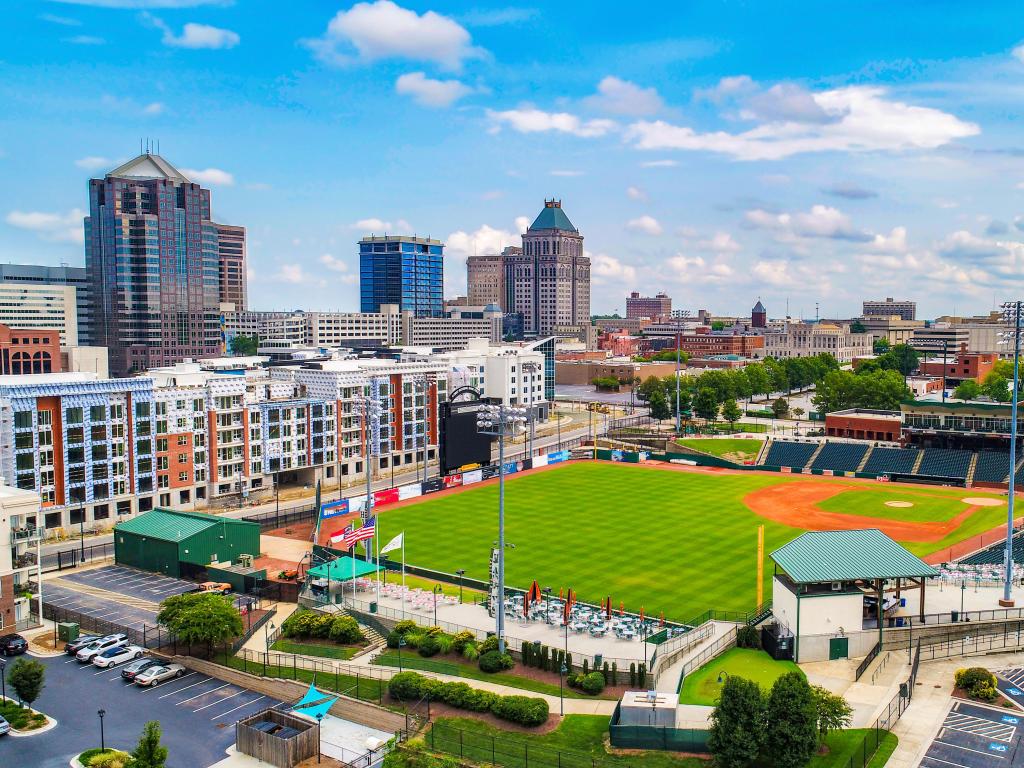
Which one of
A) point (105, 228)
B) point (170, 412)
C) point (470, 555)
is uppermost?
point (105, 228)

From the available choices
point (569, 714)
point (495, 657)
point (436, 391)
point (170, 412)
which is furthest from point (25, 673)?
point (436, 391)

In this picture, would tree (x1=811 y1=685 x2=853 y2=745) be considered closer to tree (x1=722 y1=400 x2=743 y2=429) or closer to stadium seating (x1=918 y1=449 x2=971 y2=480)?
stadium seating (x1=918 y1=449 x2=971 y2=480)

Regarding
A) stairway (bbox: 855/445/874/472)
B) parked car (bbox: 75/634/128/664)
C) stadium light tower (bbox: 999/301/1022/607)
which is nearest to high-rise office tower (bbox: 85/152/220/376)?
stairway (bbox: 855/445/874/472)

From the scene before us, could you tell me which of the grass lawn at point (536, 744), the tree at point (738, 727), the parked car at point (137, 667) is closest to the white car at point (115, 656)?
the parked car at point (137, 667)

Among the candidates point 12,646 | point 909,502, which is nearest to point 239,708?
point 12,646

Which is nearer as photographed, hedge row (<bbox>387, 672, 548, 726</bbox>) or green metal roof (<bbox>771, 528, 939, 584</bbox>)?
hedge row (<bbox>387, 672, 548, 726</bbox>)

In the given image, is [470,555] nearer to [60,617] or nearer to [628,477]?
[60,617]

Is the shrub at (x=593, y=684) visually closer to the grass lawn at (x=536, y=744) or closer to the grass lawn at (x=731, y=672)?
the grass lawn at (x=536, y=744)
